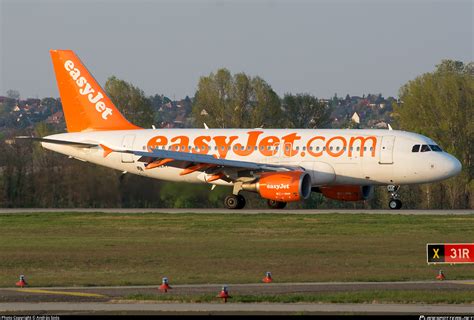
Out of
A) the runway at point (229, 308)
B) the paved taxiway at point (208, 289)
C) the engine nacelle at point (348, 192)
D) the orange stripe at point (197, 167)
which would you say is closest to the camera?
the runway at point (229, 308)

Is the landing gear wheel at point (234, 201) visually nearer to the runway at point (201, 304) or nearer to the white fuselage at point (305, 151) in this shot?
the white fuselage at point (305, 151)

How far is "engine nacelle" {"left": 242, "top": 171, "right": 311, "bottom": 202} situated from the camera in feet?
157

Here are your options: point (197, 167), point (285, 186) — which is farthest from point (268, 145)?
point (285, 186)

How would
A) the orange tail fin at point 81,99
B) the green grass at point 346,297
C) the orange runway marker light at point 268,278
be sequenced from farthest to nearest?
1. the orange tail fin at point 81,99
2. the orange runway marker light at point 268,278
3. the green grass at point 346,297

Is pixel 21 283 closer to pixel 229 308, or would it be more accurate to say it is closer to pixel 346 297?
pixel 229 308

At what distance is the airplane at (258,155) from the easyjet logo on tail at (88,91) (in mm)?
52

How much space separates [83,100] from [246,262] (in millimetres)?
28767

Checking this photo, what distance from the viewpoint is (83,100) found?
57.1 meters

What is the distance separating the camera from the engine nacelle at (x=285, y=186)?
4797cm

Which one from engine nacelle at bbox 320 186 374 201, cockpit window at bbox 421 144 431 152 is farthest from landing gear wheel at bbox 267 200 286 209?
cockpit window at bbox 421 144 431 152

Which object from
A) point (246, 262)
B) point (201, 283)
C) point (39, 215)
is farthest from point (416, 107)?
point (201, 283)

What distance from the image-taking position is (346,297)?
21.8m

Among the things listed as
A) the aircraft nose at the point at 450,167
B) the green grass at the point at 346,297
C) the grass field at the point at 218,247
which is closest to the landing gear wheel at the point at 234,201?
the grass field at the point at 218,247

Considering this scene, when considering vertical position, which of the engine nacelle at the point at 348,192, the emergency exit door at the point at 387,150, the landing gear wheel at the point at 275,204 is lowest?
the landing gear wheel at the point at 275,204
